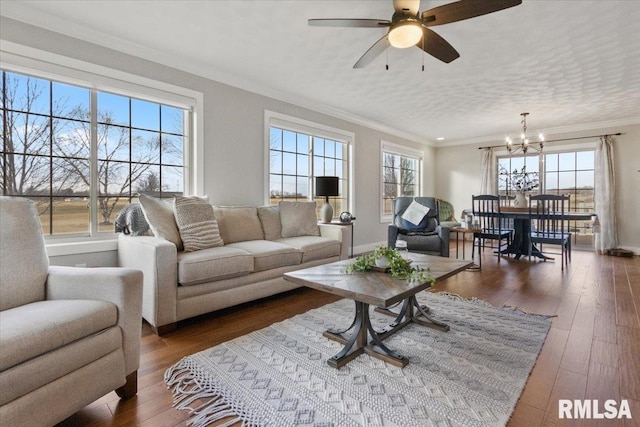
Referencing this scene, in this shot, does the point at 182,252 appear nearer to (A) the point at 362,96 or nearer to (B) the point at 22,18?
(B) the point at 22,18

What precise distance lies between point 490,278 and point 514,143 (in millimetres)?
4127

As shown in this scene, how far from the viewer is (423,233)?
427 cm

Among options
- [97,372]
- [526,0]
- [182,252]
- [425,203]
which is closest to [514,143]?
Result: [425,203]

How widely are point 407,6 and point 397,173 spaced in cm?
476

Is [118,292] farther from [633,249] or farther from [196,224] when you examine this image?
[633,249]

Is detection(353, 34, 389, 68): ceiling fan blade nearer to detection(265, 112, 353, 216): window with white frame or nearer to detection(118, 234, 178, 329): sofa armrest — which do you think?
detection(265, 112, 353, 216): window with white frame

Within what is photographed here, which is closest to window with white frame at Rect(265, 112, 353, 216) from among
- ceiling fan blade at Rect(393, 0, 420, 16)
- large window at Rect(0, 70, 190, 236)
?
large window at Rect(0, 70, 190, 236)

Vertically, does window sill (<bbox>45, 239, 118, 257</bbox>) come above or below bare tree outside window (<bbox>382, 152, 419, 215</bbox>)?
below

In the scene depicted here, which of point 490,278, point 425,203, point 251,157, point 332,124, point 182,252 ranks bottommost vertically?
point 490,278

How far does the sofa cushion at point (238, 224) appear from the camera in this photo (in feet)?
10.5

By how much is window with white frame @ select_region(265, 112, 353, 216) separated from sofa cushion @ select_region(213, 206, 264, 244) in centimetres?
66

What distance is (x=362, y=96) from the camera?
4.34 metres

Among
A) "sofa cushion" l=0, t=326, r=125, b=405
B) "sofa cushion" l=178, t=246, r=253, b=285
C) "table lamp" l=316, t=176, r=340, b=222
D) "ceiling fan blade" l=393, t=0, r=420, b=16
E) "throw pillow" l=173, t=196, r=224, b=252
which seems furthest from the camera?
"table lamp" l=316, t=176, r=340, b=222

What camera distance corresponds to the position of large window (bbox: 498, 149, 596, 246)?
5.93 metres
